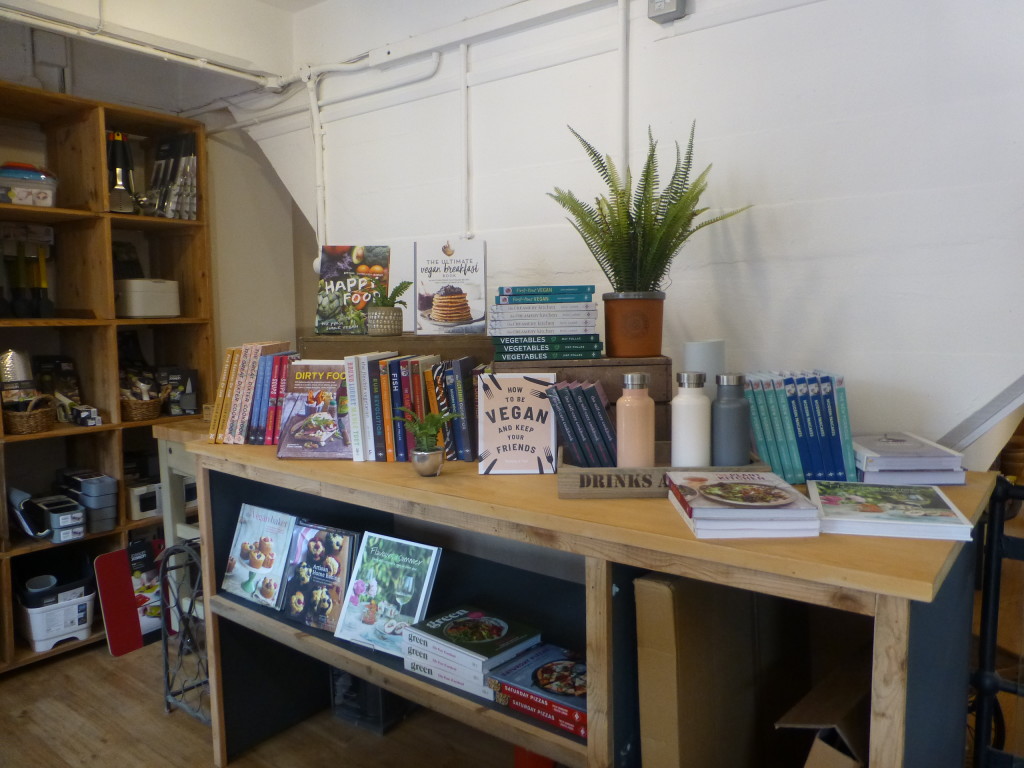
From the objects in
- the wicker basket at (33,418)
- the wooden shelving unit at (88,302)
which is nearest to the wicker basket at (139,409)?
the wooden shelving unit at (88,302)

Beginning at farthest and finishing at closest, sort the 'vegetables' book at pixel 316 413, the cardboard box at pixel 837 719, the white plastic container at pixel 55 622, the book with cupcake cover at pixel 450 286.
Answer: the white plastic container at pixel 55 622
the book with cupcake cover at pixel 450 286
the 'vegetables' book at pixel 316 413
the cardboard box at pixel 837 719

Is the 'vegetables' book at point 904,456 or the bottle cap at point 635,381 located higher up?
the bottle cap at point 635,381

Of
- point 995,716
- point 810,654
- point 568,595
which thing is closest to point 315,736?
point 568,595

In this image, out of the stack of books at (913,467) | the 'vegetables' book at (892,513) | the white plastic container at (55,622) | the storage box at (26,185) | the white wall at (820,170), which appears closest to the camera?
the 'vegetables' book at (892,513)

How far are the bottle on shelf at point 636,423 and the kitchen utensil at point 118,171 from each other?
2413mm

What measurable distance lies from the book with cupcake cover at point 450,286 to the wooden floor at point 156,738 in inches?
49.0

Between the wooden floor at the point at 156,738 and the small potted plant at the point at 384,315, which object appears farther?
the wooden floor at the point at 156,738

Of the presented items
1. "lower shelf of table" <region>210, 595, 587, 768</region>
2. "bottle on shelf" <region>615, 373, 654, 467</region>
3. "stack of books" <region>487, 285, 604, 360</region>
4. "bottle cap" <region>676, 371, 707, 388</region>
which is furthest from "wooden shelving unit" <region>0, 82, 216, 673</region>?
"bottle cap" <region>676, 371, 707, 388</region>

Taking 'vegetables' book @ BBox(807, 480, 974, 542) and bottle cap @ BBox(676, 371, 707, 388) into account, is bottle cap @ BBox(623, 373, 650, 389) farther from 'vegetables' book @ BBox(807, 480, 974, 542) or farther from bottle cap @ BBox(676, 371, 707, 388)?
'vegetables' book @ BBox(807, 480, 974, 542)

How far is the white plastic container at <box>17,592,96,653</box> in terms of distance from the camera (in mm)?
2740

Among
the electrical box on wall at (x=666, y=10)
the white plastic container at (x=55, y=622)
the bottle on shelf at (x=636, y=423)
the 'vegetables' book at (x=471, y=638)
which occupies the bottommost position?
the white plastic container at (x=55, y=622)

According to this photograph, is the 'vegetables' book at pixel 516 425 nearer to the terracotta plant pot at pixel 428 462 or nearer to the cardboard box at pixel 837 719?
the terracotta plant pot at pixel 428 462

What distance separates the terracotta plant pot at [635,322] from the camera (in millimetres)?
1623

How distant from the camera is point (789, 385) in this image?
1.45 metres
